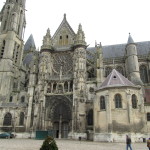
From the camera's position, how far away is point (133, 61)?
3228 centimetres

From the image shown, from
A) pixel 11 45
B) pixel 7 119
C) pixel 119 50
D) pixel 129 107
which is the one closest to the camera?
pixel 129 107

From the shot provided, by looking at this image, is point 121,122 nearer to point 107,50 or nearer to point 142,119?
point 142,119

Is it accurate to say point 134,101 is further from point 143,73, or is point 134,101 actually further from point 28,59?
A: point 28,59

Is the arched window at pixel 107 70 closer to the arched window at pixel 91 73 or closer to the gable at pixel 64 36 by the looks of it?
the arched window at pixel 91 73

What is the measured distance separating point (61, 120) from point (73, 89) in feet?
17.3

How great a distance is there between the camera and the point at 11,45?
38500 mm

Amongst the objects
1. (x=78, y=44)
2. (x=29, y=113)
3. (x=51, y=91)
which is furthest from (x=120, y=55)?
(x=29, y=113)

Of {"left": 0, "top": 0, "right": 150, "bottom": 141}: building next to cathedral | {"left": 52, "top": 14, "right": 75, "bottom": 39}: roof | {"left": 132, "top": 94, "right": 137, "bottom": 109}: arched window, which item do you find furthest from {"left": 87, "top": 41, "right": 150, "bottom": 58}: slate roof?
{"left": 132, "top": 94, "right": 137, "bottom": 109}: arched window

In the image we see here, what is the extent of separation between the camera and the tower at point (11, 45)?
114ft

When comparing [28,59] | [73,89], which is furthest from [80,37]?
[28,59]

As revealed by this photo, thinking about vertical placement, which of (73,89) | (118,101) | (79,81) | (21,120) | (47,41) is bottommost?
(21,120)

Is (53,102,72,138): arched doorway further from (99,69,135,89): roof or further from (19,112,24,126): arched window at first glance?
(99,69,135,89): roof

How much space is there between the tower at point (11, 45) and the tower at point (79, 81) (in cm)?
1376

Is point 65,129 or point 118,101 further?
point 65,129
